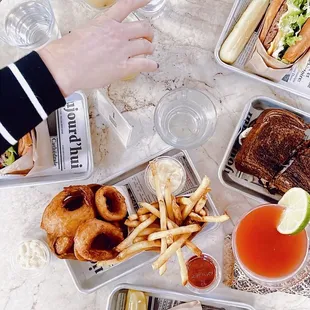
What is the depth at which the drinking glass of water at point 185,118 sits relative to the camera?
1457mm

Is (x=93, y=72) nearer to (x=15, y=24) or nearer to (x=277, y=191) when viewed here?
(x=15, y=24)

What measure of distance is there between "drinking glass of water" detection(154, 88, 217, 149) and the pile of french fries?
0.51ft

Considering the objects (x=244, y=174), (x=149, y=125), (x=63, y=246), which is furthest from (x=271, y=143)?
(x=63, y=246)

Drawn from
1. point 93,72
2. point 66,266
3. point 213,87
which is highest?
point 93,72

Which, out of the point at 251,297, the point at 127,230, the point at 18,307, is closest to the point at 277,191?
the point at 251,297

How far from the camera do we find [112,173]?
1525mm

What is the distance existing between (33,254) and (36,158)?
0.28 metres

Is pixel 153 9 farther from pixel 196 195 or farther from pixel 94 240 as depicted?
pixel 94 240

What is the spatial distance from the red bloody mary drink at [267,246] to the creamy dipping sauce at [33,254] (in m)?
0.50

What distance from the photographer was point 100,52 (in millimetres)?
1226

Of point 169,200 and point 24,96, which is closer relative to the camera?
point 24,96

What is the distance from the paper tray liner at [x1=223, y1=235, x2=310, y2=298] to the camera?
1449 mm

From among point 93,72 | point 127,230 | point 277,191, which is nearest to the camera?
point 93,72

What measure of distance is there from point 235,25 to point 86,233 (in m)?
0.65
